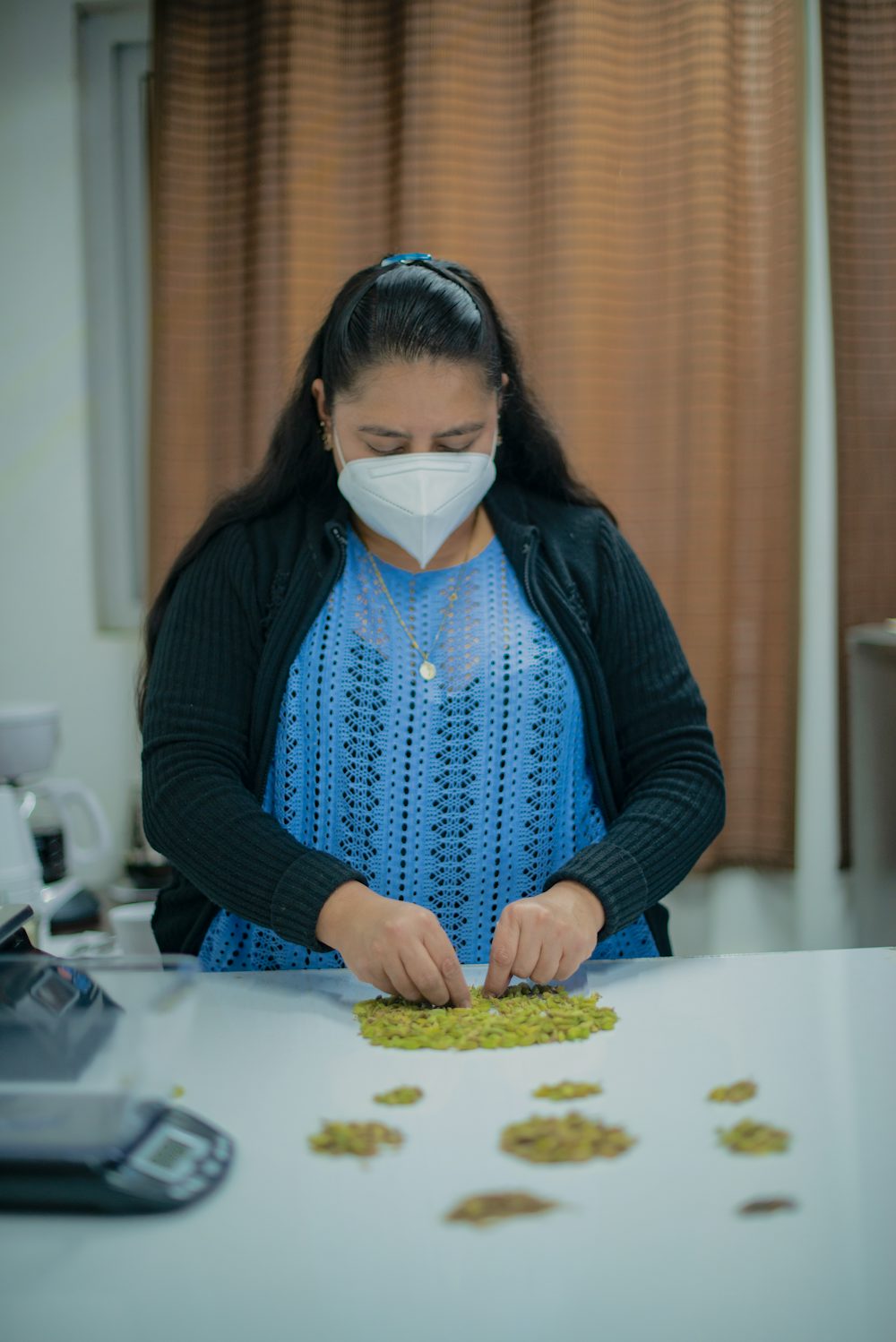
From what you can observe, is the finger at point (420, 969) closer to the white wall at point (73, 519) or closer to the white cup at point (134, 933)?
the white cup at point (134, 933)

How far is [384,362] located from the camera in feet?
3.52

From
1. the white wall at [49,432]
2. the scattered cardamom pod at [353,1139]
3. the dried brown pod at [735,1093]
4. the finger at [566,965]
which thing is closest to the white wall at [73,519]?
the white wall at [49,432]

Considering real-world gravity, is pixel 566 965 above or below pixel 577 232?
below

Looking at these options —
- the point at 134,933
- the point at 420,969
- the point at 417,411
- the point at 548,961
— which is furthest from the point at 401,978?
the point at 134,933

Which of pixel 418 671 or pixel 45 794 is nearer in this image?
pixel 418 671

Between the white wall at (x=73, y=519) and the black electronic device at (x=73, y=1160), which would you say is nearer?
the black electronic device at (x=73, y=1160)

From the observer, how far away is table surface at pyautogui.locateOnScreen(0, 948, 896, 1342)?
0.49 metres

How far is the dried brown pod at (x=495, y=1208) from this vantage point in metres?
0.55

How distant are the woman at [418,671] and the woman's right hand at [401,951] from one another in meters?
0.21

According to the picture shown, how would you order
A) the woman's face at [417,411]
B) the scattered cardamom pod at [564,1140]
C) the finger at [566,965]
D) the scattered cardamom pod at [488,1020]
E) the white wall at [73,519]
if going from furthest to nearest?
the white wall at [73,519] → the woman's face at [417,411] → the finger at [566,965] → the scattered cardamom pod at [488,1020] → the scattered cardamom pod at [564,1140]

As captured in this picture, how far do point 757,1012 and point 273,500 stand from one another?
0.75 metres

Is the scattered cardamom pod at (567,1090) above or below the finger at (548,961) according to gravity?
below

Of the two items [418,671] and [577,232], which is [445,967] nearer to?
[418,671]

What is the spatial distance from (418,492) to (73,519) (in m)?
1.53
